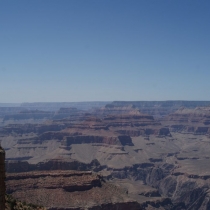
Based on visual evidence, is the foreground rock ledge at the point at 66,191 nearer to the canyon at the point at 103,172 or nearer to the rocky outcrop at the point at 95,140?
the canyon at the point at 103,172

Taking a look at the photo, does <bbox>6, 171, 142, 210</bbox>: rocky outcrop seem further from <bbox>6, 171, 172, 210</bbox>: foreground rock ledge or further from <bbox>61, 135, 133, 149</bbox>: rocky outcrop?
<bbox>61, 135, 133, 149</bbox>: rocky outcrop

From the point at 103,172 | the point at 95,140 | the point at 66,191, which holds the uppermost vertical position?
the point at 66,191

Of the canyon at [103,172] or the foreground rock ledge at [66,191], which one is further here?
the canyon at [103,172]

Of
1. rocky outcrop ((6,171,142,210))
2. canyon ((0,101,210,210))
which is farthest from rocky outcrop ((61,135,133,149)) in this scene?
rocky outcrop ((6,171,142,210))

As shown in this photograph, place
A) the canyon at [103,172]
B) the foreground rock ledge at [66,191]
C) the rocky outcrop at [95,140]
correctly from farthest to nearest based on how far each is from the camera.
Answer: the rocky outcrop at [95,140]
the canyon at [103,172]
the foreground rock ledge at [66,191]

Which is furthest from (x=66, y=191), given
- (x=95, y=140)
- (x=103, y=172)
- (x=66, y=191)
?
(x=95, y=140)

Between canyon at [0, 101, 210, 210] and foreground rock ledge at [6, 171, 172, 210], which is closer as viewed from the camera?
foreground rock ledge at [6, 171, 172, 210]

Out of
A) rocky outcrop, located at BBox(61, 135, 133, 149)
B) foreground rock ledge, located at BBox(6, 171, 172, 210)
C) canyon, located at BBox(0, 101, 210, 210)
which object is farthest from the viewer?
rocky outcrop, located at BBox(61, 135, 133, 149)

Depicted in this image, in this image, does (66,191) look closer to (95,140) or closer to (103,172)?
(103,172)

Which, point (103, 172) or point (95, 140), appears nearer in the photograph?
point (103, 172)

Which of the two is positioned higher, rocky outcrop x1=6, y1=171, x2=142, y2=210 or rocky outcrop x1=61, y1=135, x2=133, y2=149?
rocky outcrop x1=6, y1=171, x2=142, y2=210

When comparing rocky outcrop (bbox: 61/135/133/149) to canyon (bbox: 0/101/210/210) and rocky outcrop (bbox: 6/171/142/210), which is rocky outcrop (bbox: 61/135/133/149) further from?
rocky outcrop (bbox: 6/171/142/210)

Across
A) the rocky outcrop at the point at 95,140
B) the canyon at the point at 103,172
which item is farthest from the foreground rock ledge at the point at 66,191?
the rocky outcrop at the point at 95,140

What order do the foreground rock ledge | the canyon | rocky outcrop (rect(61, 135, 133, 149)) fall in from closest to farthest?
the foreground rock ledge → the canyon → rocky outcrop (rect(61, 135, 133, 149))
